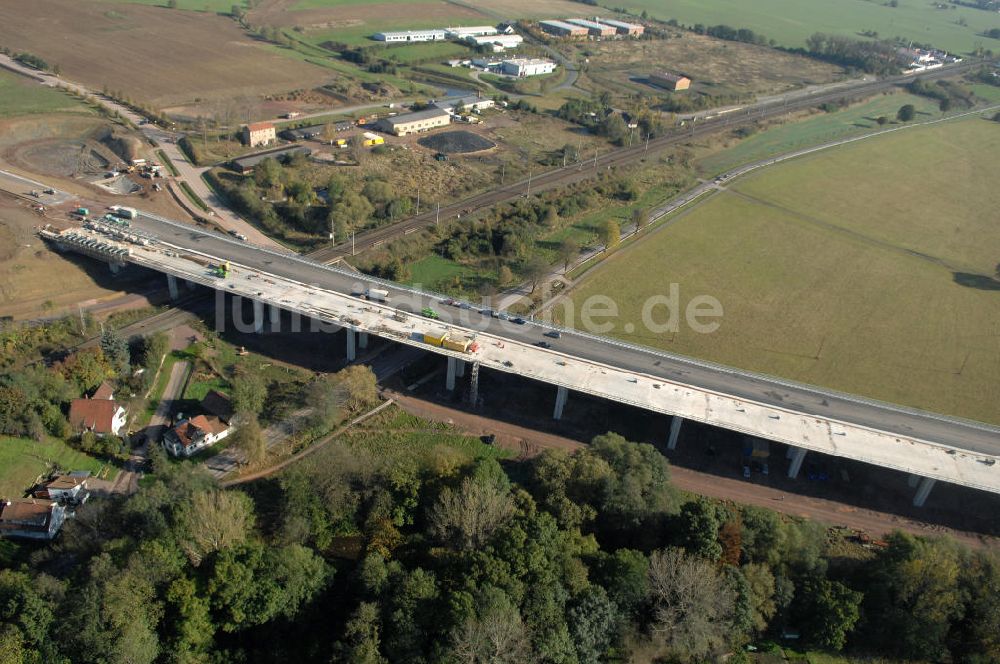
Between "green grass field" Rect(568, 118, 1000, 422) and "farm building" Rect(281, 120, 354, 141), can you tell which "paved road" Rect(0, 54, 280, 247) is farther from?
"green grass field" Rect(568, 118, 1000, 422)

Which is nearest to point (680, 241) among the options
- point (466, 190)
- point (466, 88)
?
point (466, 190)

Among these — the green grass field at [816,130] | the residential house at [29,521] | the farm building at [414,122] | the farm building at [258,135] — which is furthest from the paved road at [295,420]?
the green grass field at [816,130]

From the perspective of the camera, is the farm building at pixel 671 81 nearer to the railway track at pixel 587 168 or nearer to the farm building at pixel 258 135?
the railway track at pixel 587 168

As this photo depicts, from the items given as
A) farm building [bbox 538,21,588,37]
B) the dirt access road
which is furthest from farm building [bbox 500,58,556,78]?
the dirt access road

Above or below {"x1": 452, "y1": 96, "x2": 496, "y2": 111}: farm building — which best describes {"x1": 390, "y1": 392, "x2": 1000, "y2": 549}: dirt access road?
below

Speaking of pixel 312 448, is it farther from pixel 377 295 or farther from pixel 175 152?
pixel 175 152

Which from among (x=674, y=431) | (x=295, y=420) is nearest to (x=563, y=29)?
(x=674, y=431)
